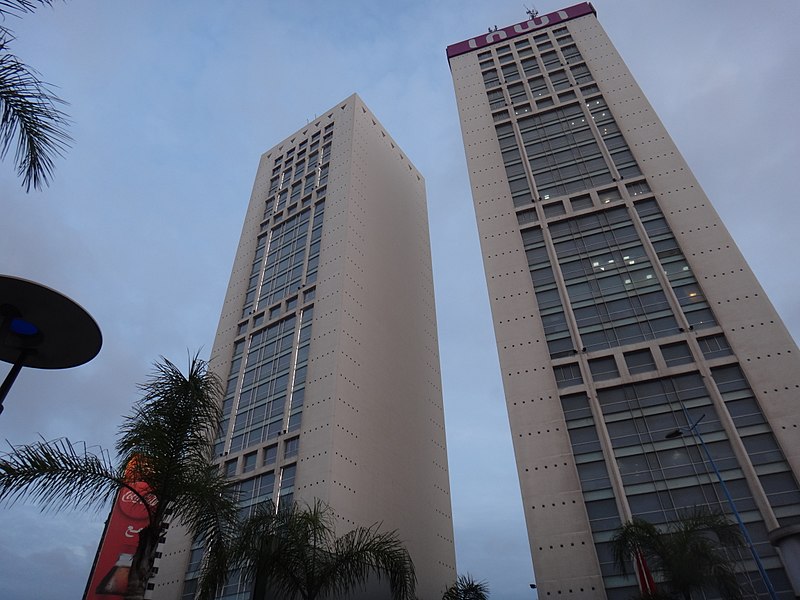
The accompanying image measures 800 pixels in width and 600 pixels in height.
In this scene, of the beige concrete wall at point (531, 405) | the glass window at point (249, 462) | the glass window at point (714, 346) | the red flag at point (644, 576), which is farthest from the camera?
the glass window at point (249, 462)

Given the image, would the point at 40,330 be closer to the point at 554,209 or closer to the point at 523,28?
the point at 554,209

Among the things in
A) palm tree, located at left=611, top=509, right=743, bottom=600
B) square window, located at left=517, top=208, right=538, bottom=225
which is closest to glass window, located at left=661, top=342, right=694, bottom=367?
palm tree, located at left=611, top=509, right=743, bottom=600

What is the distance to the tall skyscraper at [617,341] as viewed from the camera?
30.7m

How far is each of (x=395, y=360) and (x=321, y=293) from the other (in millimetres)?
10307

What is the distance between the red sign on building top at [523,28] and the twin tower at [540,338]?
318 millimetres

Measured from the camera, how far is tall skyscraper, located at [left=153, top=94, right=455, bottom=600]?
42906 millimetres

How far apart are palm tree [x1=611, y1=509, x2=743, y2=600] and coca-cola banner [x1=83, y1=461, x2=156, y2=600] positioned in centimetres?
3614

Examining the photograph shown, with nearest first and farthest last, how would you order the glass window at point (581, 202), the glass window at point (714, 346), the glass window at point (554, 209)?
the glass window at point (714, 346) → the glass window at point (581, 202) → the glass window at point (554, 209)

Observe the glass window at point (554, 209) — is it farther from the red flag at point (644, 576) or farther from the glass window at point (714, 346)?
the red flag at point (644, 576)

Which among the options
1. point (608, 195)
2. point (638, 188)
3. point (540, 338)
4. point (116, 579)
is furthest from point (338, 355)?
point (638, 188)

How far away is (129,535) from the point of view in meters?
48.1

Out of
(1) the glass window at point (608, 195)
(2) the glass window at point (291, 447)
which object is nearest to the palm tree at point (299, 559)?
(2) the glass window at point (291, 447)

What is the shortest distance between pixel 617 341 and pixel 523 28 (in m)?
46.4

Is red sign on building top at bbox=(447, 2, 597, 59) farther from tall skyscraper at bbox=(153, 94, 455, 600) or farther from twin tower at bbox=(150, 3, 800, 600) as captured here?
tall skyscraper at bbox=(153, 94, 455, 600)
